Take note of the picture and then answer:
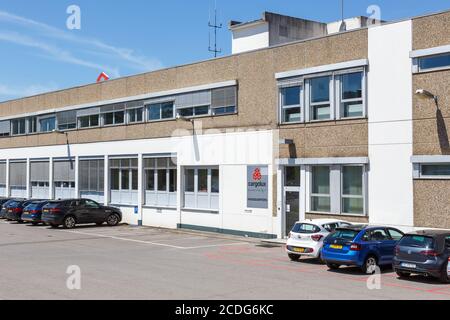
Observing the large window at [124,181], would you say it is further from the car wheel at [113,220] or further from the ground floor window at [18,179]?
the ground floor window at [18,179]

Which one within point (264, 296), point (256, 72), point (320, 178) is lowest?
point (264, 296)

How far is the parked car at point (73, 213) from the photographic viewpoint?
104ft

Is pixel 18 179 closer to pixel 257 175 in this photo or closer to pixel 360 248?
pixel 257 175

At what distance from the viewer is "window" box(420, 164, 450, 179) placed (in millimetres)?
20500

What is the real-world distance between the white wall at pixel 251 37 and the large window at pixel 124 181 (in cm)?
971

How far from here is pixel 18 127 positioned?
Result: 161 ft

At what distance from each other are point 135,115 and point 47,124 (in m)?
12.2

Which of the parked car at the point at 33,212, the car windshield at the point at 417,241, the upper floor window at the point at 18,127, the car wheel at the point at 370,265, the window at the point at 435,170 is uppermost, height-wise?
the upper floor window at the point at 18,127

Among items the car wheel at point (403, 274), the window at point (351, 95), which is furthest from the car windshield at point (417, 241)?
the window at point (351, 95)

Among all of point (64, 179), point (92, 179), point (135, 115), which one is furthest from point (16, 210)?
point (135, 115)
